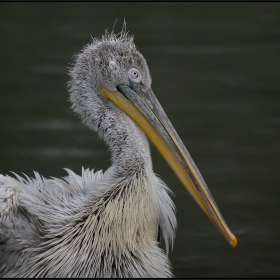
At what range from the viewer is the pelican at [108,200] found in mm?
4129

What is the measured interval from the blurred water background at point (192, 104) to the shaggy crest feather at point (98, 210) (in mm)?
1479

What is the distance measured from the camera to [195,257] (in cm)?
566

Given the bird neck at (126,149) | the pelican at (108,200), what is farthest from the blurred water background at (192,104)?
the bird neck at (126,149)

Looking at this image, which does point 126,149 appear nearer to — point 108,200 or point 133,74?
point 108,200

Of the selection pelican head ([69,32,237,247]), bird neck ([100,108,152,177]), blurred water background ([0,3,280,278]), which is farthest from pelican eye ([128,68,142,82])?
blurred water background ([0,3,280,278])

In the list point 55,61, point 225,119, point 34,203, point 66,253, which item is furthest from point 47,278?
point 55,61

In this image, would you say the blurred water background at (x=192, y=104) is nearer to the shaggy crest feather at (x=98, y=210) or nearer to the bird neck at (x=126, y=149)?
the shaggy crest feather at (x=98, y=210)

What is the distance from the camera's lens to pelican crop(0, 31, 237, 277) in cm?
413

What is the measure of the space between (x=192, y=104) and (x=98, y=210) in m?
3.40

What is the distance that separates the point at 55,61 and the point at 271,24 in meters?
2.70

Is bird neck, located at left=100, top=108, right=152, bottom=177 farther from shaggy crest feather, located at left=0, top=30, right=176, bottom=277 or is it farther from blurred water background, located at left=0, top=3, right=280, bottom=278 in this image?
blurred water background, located at left=0, top=3, right=280, bottom=278

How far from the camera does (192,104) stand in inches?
289

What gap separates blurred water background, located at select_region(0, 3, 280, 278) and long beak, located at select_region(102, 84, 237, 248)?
1500mm

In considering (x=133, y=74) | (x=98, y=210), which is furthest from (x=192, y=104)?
(x=98, y=210)
